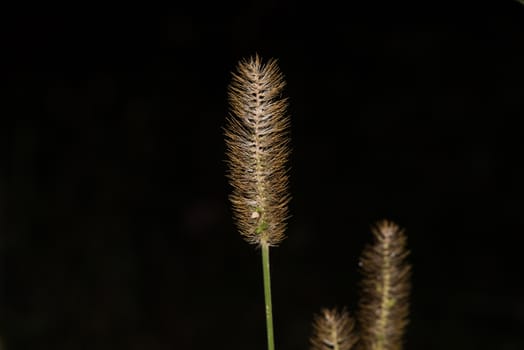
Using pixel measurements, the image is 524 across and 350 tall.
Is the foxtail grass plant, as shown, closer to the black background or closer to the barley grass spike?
the barley grass spike

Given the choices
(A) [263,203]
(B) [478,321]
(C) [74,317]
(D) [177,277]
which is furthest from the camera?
(D) [177,277]

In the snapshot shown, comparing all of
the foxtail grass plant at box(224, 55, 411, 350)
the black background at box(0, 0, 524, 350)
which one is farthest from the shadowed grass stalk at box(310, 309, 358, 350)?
the black background at box(0, 0, 524, 350)

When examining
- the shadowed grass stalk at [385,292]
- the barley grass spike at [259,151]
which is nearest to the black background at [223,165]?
the shadowed grass stalk at [385,292]

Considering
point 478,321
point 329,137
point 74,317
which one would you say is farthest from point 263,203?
point 329,137

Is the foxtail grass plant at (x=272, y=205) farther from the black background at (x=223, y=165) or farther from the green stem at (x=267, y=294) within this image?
the black background at (x=223, y=165)

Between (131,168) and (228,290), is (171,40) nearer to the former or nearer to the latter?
(131,168)

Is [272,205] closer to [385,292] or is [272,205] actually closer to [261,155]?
[261,155]
